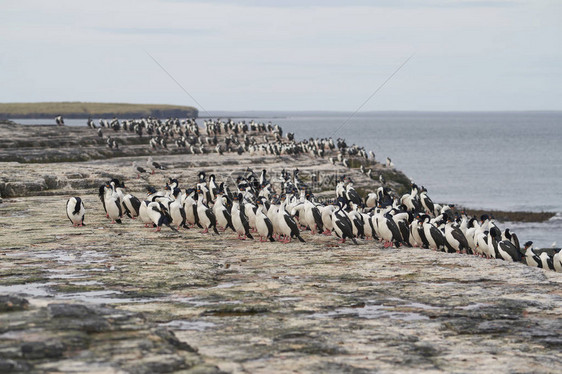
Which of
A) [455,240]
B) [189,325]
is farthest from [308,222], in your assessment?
[189,325]

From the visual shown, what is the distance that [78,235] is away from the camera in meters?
19.7

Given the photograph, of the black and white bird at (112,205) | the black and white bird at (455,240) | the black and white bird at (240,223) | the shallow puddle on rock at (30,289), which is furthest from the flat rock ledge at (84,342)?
the black and white bird at (455,240)

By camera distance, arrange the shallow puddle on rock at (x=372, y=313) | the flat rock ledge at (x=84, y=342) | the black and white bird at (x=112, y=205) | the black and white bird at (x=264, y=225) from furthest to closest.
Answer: the black and white bird at (x=112, y=205), the black and white bird at (x=264, y=225), the shallow puddle on rock at (x=372, y=313), the flat rock ledge at (x=84, y=342)

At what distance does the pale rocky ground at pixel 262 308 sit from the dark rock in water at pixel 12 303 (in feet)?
0.10

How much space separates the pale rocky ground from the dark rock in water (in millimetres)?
29

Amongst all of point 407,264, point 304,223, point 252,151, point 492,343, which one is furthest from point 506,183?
point 492,343

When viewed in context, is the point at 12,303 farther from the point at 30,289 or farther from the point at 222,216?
the point at 222,216

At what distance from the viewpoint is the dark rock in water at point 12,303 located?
10.1m

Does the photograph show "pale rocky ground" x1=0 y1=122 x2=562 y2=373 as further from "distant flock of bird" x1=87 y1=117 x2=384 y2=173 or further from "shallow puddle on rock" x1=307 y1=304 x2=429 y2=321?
"distant flock of bird" x1=87 y1=117 x2=384 y2=173

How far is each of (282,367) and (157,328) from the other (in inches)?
90.0

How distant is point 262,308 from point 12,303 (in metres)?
4.07

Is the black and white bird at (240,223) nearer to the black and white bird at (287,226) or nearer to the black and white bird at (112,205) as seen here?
the black and white bird at (287,226)

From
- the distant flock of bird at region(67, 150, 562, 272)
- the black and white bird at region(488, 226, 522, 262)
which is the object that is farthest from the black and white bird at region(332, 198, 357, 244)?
the black and white bird at region(488, 226, 522, 262)

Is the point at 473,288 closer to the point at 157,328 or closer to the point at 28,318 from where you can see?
the point at 157,328
